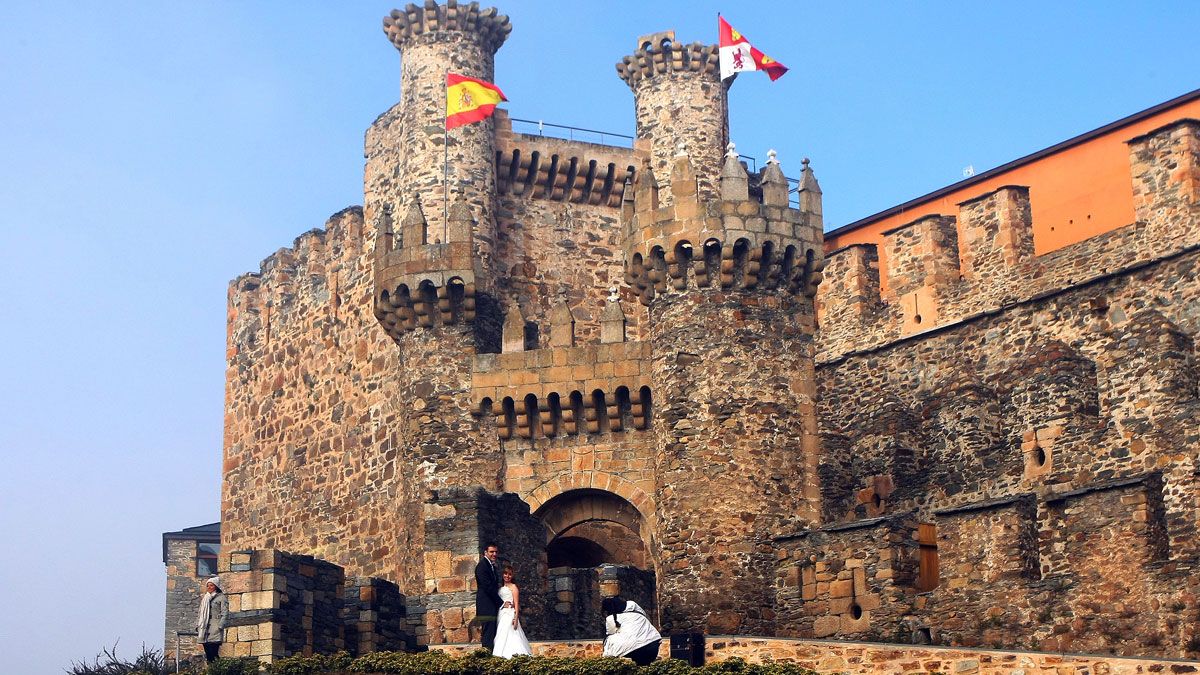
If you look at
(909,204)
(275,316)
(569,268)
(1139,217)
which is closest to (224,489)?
(275,316)

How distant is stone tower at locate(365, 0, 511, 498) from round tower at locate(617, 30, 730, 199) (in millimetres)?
2895

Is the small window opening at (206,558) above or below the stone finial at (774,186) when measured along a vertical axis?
below

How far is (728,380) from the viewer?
114 feet

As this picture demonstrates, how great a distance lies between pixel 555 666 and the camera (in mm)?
26484

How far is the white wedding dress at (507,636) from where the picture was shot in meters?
27.8

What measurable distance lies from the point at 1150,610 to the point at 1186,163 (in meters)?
10.0

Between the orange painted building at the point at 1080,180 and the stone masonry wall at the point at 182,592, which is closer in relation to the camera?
the orange painted building at the point at 1080,180

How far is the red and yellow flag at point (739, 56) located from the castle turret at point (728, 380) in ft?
22.5

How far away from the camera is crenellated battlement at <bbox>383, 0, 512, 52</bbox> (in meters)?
42.3

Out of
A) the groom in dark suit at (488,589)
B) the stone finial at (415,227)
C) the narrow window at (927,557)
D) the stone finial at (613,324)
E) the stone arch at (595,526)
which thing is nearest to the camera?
the groom in dark suit at (488,589)

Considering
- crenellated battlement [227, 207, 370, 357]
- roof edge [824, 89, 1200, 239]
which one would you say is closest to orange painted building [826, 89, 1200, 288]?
roof edge [824, 89, 1200, 239]

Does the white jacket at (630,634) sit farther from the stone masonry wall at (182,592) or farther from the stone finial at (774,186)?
the stone masonry wall at (182,592)

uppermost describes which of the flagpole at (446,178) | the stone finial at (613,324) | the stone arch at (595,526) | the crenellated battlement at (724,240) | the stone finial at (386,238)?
the flagpole at (446,178)

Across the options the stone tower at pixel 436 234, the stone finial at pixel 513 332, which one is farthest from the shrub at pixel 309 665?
the stone finial at pixel 513 332
